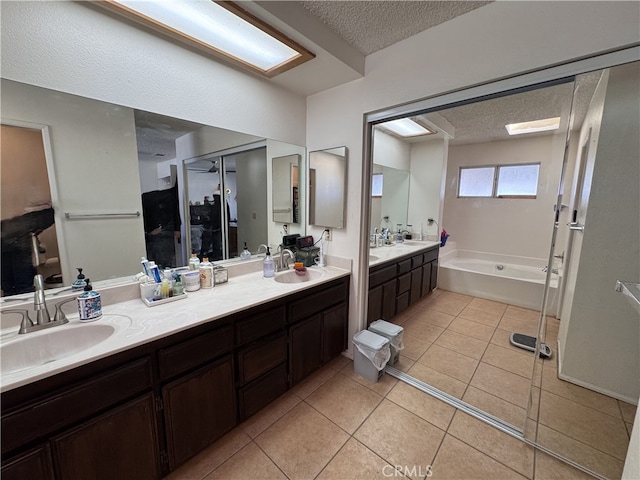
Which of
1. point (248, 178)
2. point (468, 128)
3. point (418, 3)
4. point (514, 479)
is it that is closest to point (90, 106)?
point (248, 178)

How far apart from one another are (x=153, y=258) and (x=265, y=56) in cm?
158

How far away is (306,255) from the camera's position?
7.75ft

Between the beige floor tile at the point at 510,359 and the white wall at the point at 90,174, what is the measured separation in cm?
299

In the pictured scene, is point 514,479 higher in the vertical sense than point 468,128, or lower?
lower

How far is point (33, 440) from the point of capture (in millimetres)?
885

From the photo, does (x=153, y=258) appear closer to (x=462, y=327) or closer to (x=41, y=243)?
(x=41, y=243)

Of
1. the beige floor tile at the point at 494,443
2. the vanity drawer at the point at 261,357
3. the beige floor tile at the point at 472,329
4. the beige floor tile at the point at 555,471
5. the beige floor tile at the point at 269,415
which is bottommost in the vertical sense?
the beige floor tile at the point at 555,471

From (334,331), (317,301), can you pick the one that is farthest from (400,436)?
(317,301)

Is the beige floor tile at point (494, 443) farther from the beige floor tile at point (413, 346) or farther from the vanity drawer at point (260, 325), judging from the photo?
the vanity drawer at point (260, 325)

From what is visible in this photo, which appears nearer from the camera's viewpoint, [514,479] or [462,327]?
[514,479]

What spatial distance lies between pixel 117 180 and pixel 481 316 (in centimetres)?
382

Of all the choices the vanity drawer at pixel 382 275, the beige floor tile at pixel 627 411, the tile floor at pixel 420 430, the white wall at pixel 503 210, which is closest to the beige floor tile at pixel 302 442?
the tile floor at pixel 420 430

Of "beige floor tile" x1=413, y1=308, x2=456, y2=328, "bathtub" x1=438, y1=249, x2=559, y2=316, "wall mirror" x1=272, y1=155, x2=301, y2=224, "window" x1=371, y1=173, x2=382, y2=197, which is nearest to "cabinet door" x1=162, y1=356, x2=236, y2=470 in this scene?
"wall mirror" x1=272, y1=155, x2=301, y2=224

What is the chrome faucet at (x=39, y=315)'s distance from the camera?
3.74 ft
